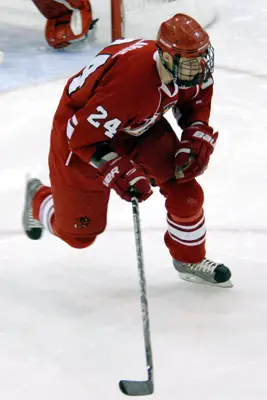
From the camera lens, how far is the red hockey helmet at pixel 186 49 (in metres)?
1.44

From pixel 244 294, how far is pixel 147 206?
633mm

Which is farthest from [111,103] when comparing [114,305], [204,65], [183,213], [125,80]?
[114,305]

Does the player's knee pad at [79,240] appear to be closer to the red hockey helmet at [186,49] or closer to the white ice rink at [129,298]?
the white ice rink at [129,298]

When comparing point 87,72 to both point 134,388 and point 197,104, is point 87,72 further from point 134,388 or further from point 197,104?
point 134,388

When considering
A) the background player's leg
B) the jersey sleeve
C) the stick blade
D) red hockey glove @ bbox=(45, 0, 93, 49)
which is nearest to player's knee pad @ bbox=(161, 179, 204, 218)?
the background player's leg

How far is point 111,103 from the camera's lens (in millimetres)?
1517

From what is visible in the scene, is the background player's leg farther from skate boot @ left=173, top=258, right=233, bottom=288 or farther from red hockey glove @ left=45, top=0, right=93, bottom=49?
red hockey glove @ left=45, top=0, right=93, bottom=49

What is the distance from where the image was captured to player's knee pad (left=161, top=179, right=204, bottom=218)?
1691mm

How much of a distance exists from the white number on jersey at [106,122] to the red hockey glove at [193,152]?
0.62 ft

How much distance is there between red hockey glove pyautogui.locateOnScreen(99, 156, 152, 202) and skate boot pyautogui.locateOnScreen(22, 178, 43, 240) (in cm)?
56

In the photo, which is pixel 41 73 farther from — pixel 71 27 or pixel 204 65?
pixel 204 65

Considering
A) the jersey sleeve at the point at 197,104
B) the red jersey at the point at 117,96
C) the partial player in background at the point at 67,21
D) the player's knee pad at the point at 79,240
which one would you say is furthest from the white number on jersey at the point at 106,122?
the partial player in background at the point at 67,21

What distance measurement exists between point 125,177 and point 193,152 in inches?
7.9

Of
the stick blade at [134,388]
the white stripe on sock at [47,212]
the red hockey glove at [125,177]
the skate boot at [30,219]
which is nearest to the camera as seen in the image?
the stick blade at [134,388]
